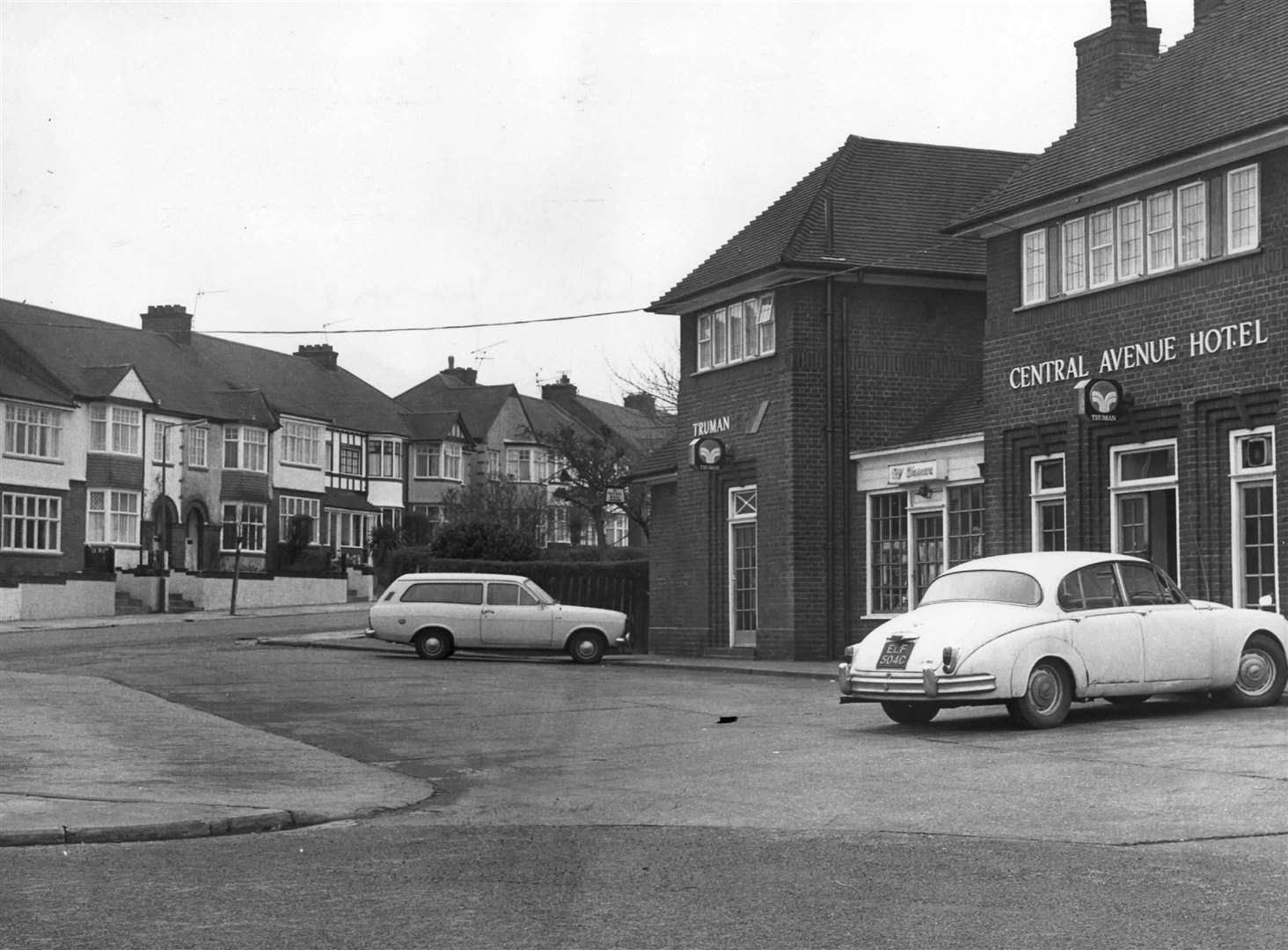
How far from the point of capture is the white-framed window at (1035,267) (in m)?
28.2

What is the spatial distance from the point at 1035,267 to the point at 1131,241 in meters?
2.41

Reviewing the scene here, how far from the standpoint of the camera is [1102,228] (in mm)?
26875

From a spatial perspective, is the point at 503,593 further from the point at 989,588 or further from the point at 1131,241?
the point at 989,588

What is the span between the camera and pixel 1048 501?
28109mm

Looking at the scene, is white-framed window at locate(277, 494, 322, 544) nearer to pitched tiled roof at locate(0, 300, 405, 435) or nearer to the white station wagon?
pitched tiled roof at locate(0, 300, 405, 435)

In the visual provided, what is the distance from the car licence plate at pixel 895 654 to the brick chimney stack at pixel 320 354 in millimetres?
71879

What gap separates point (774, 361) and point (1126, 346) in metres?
9.19

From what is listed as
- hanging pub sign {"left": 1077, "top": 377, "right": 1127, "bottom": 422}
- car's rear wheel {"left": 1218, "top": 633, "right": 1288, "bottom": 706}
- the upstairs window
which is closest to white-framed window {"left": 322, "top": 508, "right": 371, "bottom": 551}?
the upstairs window

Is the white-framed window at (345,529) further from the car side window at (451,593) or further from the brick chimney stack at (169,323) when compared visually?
the car side window at (451,593)

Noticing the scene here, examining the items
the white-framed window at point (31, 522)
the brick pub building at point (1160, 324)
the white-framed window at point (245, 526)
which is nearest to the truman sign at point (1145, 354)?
the brick pub building at point (1160, 324)

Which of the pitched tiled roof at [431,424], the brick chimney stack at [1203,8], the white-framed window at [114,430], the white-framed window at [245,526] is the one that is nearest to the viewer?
the brick chimney stack at [1203,8]

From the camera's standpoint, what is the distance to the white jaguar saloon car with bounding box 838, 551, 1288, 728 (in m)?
16.2

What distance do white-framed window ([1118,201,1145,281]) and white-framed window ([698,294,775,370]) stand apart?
8918 millimetres

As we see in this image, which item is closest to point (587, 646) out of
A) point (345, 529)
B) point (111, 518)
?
point (111, 518)
